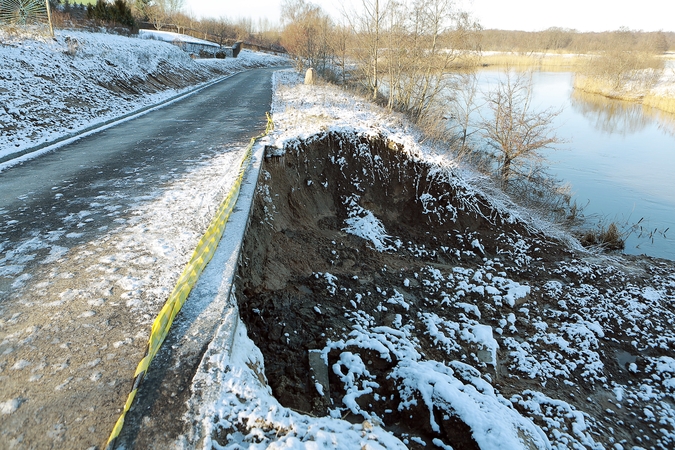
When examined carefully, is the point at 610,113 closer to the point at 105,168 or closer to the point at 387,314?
the point at 387,314

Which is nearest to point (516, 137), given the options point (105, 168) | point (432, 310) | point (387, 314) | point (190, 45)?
point (432, 310)

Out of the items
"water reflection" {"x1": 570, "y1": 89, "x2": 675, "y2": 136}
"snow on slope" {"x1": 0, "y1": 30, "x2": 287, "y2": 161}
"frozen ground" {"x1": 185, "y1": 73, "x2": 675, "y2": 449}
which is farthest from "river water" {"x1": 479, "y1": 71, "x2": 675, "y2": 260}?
"snow on slope" {"x1": 0, "y1": 30, "x2": 287, "y2": 161}

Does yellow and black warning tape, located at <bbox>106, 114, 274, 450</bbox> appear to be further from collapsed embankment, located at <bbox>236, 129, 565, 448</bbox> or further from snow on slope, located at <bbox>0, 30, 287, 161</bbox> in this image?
snow on slope, located at <bbox>0, 30, 287, 161</bbox>

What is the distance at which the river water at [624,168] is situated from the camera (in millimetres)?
11547

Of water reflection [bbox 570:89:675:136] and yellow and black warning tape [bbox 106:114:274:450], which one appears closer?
yellow and black warning tape [bbox 106:114:274:450]

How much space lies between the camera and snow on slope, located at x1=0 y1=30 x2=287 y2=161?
10055mm

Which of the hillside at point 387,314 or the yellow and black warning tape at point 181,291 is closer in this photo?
the yellow and black warning tape at point 181,291

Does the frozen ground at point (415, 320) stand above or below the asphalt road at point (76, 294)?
below

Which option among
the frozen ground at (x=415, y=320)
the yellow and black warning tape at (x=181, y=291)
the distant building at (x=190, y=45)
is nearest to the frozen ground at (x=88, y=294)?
the yellow and black warning tape at (x=181, y=291)

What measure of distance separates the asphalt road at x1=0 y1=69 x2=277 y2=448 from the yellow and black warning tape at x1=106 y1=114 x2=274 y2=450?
0.10 meters

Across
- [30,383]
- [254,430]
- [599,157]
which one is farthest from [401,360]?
[599,157]

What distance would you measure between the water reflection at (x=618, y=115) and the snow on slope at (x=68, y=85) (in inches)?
918

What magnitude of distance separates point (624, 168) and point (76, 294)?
18.5m

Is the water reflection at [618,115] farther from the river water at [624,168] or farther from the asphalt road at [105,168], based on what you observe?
the asphalt road at [105,168]
